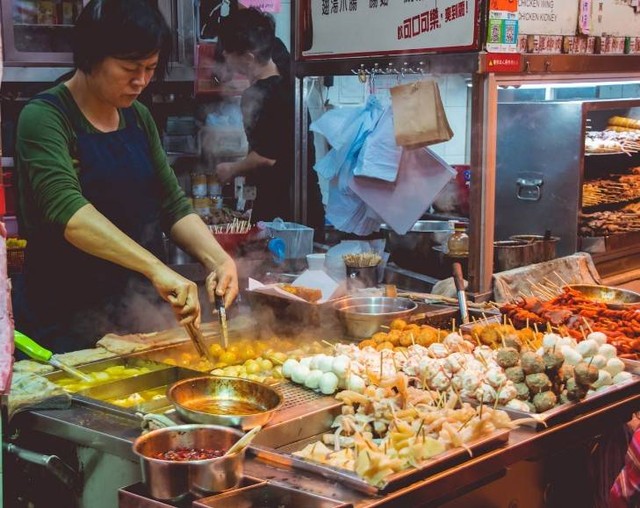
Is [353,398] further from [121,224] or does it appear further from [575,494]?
[121,224]

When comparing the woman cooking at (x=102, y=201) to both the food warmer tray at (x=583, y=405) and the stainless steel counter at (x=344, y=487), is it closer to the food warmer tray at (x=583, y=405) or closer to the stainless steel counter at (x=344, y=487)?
the stainless steel counter at (x=344, y=487)

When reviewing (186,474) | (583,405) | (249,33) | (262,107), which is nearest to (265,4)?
(249,33)

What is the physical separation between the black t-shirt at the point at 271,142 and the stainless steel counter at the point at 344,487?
3397 millimetres

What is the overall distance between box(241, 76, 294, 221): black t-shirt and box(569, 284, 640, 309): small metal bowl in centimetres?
221

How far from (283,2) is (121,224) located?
3.48 m

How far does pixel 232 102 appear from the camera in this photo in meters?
6.78

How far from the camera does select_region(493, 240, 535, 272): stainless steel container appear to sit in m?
5.02

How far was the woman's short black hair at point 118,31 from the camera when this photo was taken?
3.60 m

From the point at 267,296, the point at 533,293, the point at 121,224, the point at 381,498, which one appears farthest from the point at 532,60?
the point at 381,498

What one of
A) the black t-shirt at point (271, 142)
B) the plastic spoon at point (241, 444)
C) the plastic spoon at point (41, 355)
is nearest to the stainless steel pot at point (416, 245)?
the black t-shirt at point (271, 142)

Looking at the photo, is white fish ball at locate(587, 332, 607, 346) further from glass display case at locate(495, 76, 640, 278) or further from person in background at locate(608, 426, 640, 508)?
glass display case at locate(495, 76, 640, 278)

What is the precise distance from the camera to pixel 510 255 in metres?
5.03

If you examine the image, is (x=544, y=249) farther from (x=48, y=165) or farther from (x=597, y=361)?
(x=48, y=165)

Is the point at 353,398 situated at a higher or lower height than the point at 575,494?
higher
